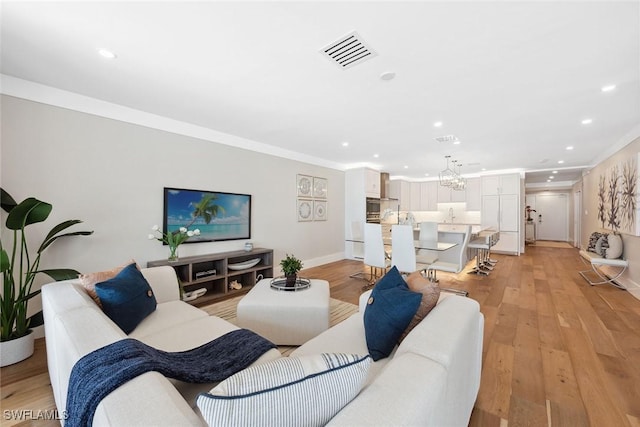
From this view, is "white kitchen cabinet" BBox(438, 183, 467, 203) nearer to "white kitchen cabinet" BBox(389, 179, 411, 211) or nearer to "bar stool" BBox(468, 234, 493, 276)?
"white kitchen cabinet" BBox(389, 179, 411, 211)

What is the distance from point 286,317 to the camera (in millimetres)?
2238

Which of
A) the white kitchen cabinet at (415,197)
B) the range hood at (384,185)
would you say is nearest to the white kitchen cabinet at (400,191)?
the white kitchen cabinet at (415,197)

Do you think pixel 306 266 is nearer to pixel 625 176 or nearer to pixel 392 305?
pixel 392 305

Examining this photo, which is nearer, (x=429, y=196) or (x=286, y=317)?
(x=286, y=317)

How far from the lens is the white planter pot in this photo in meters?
2.02

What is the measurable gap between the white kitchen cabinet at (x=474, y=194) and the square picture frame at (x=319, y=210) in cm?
475

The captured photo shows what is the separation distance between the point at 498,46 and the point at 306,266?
4.50 metres

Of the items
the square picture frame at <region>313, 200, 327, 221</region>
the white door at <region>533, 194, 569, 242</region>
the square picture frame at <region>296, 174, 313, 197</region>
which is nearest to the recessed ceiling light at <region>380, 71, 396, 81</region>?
the square picture frame at <region>296, 174, 313, 197</region>

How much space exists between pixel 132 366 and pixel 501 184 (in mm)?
8546

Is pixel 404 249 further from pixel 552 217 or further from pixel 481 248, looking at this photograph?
pixel 552 217

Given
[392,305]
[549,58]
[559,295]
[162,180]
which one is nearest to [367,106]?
[549,58]

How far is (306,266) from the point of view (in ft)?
17.6

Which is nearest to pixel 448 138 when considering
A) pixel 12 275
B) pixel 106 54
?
pixel 106 54

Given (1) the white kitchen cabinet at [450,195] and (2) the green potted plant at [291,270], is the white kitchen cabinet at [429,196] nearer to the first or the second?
(1) the white kitchen cabinet at [450,195]
